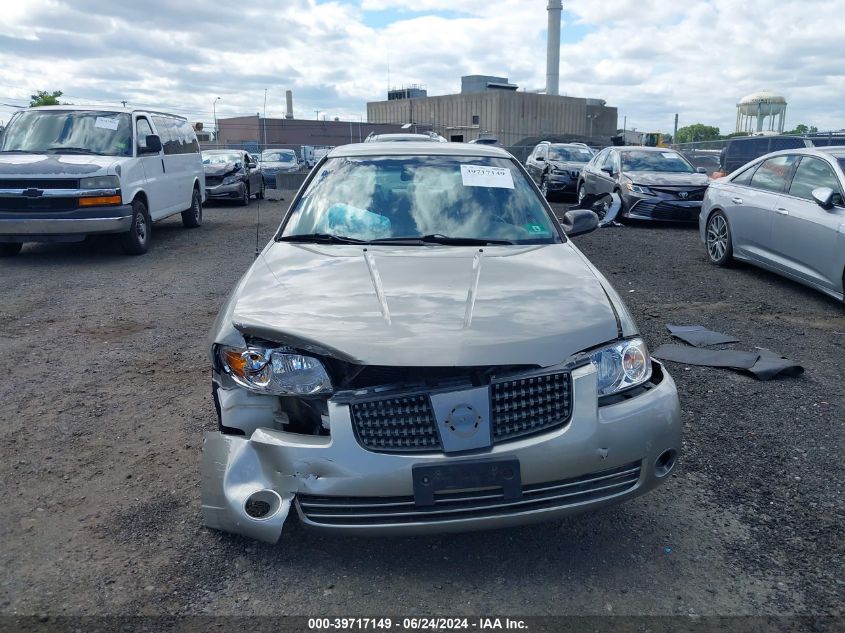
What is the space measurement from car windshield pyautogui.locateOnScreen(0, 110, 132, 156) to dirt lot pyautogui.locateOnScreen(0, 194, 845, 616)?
199 inches

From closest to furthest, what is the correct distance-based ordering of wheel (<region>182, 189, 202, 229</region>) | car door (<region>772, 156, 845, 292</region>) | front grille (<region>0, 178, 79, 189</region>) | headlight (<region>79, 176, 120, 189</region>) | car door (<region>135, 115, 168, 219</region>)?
car door (<region>772, 156, 845, 292</region>) < front grille (<region>0, 178, 79, 189</region>) < headlight (<region>79, 176, 120, 189</region>) < car door (<region>135, 115, 168, 219</region>) < wheel (<region>182, 189, 202, 229</region>)

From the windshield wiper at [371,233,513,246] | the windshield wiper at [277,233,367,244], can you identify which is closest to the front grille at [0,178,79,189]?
the windshield wiper at [277,233,367,244]

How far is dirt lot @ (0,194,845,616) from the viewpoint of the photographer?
108 inches

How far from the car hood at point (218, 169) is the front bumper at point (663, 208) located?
997 centimetres

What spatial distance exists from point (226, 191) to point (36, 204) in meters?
9.21

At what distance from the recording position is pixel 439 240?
407 cm

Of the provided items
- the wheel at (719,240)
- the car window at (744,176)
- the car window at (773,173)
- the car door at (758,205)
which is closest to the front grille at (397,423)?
the car door at (758,205)

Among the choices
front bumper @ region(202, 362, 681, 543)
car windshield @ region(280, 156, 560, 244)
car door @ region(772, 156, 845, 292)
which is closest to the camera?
Answer: front bumper @ region(202, 362, 681, 543)

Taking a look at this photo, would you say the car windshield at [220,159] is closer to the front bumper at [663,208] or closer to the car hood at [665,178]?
the car hood at [665,178]

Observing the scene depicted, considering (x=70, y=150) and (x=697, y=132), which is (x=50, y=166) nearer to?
(x=70, y=150)

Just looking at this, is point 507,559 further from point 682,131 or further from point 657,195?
point 682,131

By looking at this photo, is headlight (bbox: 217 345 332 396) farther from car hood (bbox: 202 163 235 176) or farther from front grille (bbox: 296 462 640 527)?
car hood (bbox: 202 163 235 176)

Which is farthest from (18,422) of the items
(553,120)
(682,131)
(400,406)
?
(682,131)

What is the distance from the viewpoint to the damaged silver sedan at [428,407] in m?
2.67
